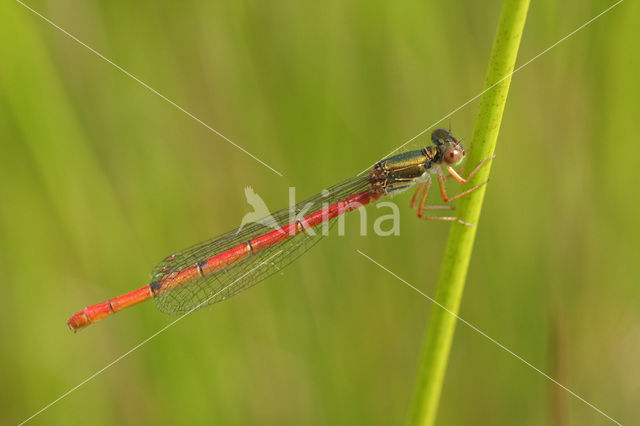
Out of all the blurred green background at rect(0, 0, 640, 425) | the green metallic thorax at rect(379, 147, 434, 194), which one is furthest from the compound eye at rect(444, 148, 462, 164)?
the blurred green background at rect(0, 0, 640, 425)

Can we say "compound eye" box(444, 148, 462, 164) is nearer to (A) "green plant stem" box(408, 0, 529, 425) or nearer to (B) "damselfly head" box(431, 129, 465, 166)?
(B) "damselfly head" box(431, 129, 465, 166)

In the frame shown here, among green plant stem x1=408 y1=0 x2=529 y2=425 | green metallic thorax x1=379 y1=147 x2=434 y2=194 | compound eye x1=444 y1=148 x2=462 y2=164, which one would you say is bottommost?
green plant stem x1=408 y1=0 x2=529 y2=425

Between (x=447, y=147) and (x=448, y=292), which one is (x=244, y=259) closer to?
(x=447, y=147)

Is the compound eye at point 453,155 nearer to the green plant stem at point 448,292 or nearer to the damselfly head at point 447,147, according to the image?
the damselfly head at point 447,147

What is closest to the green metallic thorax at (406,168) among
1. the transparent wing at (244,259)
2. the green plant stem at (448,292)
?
the transparent wing at (244,259)

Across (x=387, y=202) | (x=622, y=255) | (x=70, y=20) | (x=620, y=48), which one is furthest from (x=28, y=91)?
(x=622, y=255)

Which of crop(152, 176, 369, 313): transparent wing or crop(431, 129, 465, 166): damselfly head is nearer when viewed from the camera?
crop(431, 129, 465, 166): damselfly head

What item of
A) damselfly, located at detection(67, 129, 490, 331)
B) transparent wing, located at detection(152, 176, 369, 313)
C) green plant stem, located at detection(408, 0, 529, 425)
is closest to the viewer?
green plant stem, located at detection(408, 0, 529, 425)
